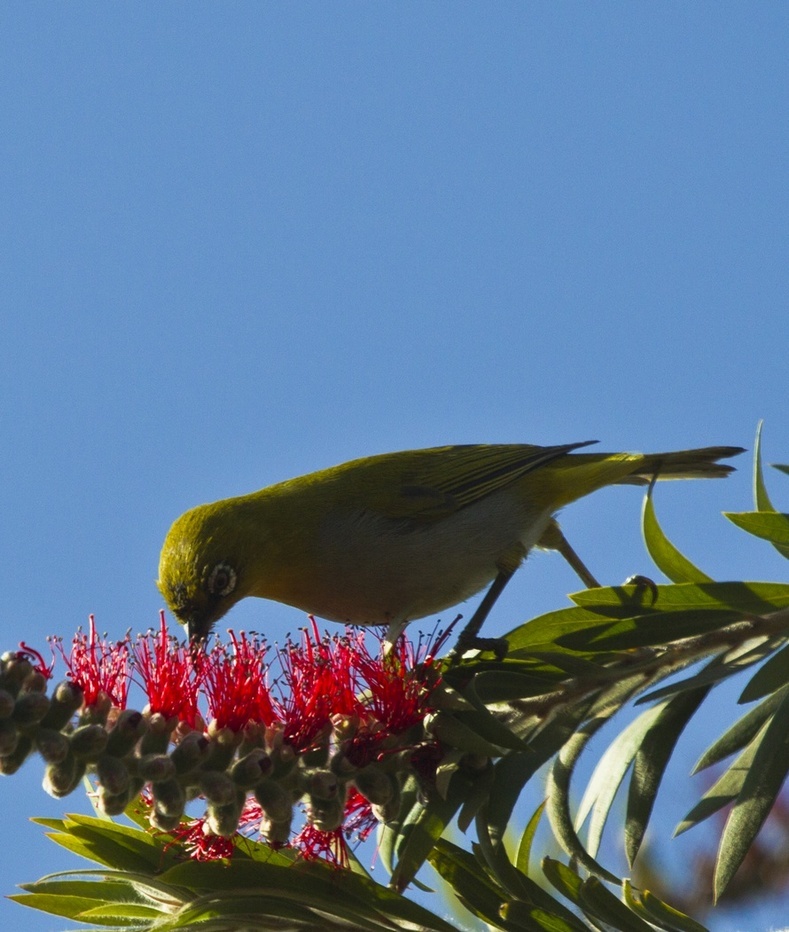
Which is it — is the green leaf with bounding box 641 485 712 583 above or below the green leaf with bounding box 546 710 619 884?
above

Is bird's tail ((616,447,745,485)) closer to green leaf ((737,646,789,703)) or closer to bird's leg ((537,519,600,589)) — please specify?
bird's leg ((537,519,600,589))

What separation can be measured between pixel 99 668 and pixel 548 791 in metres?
1.36

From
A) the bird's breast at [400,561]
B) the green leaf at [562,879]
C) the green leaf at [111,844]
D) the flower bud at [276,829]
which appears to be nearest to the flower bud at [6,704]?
the green leaf at [111,844]

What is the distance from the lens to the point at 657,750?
353 centimetres

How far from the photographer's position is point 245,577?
6.15 metres

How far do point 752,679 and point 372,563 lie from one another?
2.93m

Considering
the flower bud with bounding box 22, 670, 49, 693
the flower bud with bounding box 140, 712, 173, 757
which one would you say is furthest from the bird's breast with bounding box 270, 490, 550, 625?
the flower bud with bounding box 22, 670, 49, 693

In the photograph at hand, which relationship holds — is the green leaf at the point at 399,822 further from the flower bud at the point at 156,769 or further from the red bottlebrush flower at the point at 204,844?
the flower bud at the point at 156,769

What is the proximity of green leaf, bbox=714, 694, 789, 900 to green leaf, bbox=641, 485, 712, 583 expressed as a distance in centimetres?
73

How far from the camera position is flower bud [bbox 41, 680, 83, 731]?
9.78ft

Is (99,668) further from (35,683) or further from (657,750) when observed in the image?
(657,750)

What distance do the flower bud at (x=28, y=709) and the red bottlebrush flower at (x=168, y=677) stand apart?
50 cm

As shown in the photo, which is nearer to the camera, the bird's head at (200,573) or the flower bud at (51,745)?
the flower bud at (51,745)

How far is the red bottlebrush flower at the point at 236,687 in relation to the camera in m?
3.47
